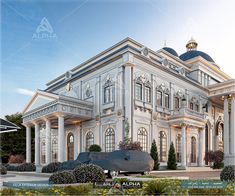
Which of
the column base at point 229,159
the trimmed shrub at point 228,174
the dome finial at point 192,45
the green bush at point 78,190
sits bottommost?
the column base at point 229,159

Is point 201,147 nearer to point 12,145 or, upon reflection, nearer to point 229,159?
point 229,159

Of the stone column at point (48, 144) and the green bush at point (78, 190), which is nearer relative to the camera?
the green bush at point (78, 190)

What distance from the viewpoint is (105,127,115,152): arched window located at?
82.0 ft

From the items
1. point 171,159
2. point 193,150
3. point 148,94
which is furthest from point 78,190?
point 193,150

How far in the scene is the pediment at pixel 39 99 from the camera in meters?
26.3

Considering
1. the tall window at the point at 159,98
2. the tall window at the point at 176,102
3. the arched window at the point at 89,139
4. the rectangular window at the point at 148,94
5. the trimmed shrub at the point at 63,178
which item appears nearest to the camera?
the trimmed shrub at the point at 63,178

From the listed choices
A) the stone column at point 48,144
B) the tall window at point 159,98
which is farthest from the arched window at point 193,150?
the stone column at point 48,144

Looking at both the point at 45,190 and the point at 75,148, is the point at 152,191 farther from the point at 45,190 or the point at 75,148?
the point at 75,148

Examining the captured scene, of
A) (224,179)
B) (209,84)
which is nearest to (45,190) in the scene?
(224,179)

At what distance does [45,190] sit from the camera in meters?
8.44

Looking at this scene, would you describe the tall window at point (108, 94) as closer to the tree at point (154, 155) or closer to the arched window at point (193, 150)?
the tree at point (154, 155)

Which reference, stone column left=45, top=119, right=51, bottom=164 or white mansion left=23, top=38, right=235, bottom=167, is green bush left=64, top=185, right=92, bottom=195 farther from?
stone column left=45, top=119, right=51, bottom=164

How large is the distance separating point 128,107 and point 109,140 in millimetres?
3878

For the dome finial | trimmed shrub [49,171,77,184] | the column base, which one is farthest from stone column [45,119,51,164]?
the dome finial
